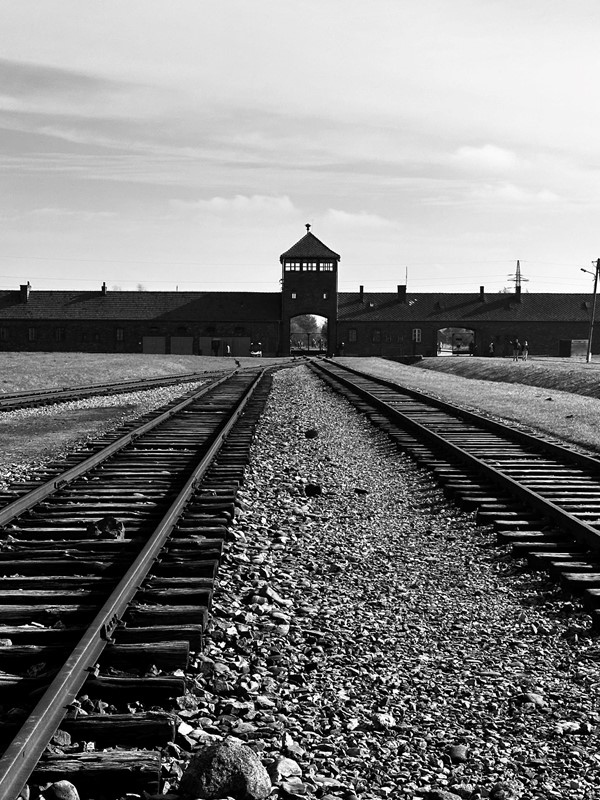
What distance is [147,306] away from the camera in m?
85.1

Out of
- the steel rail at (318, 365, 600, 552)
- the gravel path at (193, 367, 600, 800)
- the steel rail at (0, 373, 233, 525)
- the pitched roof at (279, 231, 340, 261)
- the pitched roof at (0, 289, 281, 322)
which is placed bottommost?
the gravel path at (193, 367, 600, 800)

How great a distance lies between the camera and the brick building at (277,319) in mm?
82688

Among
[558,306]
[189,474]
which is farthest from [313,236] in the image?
Answer: [189,474]

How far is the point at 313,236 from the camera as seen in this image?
283ft

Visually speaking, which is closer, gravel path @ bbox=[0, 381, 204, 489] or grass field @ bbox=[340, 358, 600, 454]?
gravel path @ bbox=[0, 381, 204, 489]

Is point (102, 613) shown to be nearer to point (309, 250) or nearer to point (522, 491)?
point (522, 491)

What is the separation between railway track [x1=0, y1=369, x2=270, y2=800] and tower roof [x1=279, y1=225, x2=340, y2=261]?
246 feet

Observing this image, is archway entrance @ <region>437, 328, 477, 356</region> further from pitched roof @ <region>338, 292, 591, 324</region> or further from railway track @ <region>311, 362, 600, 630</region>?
railway track @ <region>311, 362, 600, 630</region>

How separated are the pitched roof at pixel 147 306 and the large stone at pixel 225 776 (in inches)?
3129

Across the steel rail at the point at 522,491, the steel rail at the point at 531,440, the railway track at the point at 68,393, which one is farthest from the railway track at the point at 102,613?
the railway track at the point at 68,393

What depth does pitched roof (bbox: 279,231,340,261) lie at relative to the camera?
8388 centimetres

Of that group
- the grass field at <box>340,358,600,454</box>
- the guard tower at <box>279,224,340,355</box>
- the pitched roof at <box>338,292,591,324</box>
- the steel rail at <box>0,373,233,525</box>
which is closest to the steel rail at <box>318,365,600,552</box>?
the grass field at <box>340,358,600,454</box>

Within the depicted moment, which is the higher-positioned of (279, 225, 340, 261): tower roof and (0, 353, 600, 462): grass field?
(279, 225, 340, 261): tower roof

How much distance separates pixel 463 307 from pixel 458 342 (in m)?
30.9
